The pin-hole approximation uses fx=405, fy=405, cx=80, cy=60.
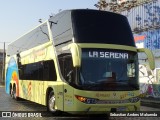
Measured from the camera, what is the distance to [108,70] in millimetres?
12359

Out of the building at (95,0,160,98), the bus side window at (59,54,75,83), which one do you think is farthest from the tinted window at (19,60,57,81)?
the building at (95,0,160,98)

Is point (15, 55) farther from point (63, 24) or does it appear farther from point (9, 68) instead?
point (63, 24)

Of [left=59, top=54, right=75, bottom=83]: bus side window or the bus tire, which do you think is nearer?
[left=59, top=54, right=75, bottom=83]: bus side window

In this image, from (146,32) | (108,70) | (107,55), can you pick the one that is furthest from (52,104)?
(146,32)

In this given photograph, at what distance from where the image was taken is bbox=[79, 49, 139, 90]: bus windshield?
1213cm

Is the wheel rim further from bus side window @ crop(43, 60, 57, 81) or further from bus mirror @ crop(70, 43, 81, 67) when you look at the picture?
bus mirror @ crop(70, 43, 81, 67)

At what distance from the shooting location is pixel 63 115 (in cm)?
1422

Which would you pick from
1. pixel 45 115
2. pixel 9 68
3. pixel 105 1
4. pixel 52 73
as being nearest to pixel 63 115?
pixel 45 115

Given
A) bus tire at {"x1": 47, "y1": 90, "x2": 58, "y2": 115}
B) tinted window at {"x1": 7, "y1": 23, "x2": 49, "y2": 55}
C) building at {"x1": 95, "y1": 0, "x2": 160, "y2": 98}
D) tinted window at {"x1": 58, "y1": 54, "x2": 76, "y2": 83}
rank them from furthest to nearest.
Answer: building at {"x1": 95, "y1": 0, "x2": 160, "y2": 98} → tinted window at {"x1": 7, "y1": 23, "x2": 49, "y2": 55} → bus tire at {"x1": 47, "y1": 90, "x2": 58, "y2": 115} → tinted window at {"x1": 58, "y1": 54, "x2": 76, "y2": 83}

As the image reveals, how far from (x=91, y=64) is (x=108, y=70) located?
1.85 feet

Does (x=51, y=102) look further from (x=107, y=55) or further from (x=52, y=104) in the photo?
(x=107, y=55)

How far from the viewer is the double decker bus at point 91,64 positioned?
39.5 feet

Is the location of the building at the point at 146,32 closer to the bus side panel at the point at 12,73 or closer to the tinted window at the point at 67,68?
the bus side panel at the point at 12,73

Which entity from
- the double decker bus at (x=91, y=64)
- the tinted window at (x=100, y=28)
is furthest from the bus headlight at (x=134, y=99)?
the tinted window at (x=100, y=28)
